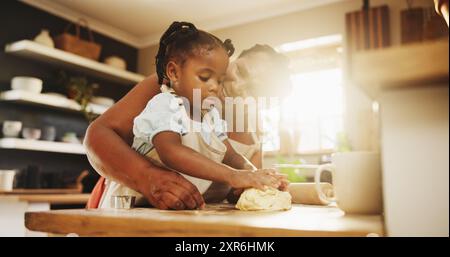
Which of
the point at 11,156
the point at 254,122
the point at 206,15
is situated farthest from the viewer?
the point at 206,15

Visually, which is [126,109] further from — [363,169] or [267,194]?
[363,169]

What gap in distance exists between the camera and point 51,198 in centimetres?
219

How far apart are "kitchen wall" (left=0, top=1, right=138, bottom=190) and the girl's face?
2.32m

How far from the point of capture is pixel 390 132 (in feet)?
1.02

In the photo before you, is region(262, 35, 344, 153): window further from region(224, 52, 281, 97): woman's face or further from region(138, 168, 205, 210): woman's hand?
region(138, 168, 205, 210): woman's hand

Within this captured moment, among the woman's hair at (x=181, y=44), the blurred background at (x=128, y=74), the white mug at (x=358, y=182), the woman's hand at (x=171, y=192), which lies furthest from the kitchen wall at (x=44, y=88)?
the white mug at (x=358, y=182)

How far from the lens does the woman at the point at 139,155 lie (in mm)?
556

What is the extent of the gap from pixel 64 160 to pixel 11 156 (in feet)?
1.33

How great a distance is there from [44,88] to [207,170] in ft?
8.49

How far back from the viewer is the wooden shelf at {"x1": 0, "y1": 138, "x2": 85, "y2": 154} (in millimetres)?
2449

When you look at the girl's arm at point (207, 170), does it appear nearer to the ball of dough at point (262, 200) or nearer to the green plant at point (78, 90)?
the ball of dough at point (262, 200)

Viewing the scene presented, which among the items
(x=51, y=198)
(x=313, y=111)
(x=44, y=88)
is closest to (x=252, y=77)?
(x=51, y=198)
